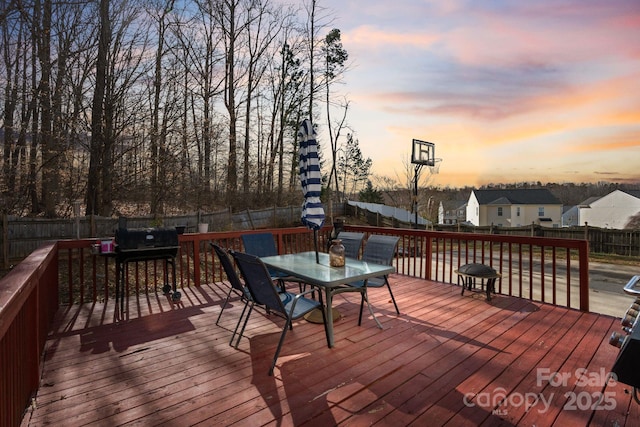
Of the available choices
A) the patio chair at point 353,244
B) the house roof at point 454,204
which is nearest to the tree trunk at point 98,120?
the patio chair at point 353,244

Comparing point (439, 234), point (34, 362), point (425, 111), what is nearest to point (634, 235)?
point (425, 111)

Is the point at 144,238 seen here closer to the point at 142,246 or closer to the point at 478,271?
the point at 142,246

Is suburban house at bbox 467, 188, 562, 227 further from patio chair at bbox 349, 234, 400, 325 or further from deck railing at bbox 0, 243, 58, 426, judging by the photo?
deck railing at bbox 0, 243, 58, 426

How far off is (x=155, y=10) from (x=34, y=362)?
11935 mm

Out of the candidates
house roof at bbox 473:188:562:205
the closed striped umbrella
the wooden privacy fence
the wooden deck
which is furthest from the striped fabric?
house roof at bbox 473:188:562:205

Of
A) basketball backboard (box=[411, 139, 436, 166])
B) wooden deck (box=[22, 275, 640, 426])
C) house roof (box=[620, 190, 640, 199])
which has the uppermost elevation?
basketball backboard (box=[411, 139, 436, 166])

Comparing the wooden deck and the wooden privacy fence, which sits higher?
the wooden privacy fence

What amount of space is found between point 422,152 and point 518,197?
2688cm

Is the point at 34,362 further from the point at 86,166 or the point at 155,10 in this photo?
the point at 155,10

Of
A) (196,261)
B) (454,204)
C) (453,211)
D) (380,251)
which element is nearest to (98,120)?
(196,261)

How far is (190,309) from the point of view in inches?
156

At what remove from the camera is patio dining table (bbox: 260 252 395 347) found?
279 cm

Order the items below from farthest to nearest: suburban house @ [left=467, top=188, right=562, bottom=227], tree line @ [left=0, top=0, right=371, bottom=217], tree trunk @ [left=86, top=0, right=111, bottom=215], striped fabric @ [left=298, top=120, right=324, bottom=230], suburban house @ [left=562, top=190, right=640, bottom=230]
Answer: suburban house @ [left=467, top=188, right=562, bottom=227] < suburban house @ [left=562, top=190, right=640, bottom=230] < tree trunk @ [left=86, top=0, right=111, bottom=215] < tree line @ [left=0, top=0, right=371, bottom=217] < striped fabric @ [left=298, top=120, right=324, bottom=230]

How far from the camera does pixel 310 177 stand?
3.42 metres
